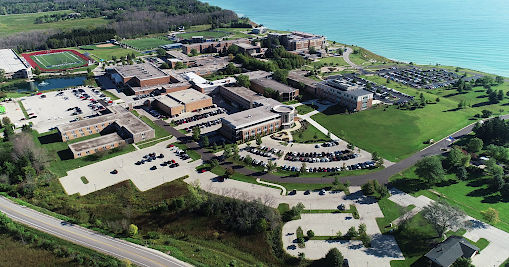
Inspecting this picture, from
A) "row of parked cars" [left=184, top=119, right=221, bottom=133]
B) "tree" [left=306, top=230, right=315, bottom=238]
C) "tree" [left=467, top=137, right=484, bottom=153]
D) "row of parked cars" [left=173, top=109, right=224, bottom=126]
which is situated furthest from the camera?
"row of parked cars" [left=173, top=109, right=224, bottom=126]

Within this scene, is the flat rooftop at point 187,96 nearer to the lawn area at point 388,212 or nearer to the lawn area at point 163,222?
the lawn area at point 163,222

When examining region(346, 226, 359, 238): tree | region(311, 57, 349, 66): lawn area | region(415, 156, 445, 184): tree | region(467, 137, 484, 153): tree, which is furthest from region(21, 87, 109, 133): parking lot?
region(467, 137, 484, 153): tree

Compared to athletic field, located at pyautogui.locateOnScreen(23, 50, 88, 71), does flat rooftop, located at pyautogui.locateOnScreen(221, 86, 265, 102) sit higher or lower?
lower

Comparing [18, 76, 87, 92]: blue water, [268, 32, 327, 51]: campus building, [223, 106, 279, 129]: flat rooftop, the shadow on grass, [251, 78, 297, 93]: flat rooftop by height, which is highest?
[268, 32, 327, 51]: campus building

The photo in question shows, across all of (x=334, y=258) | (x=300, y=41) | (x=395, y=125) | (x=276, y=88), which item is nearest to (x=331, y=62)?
(x=300, y=41)

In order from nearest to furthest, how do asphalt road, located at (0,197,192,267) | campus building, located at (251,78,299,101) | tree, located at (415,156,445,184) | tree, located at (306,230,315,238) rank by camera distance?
asphalt road, located at (0,197,192,267) → tree, located at (306,230,315,238) → tree, located at (415,156,445,184) → campus building, located at (251,78,299,101)

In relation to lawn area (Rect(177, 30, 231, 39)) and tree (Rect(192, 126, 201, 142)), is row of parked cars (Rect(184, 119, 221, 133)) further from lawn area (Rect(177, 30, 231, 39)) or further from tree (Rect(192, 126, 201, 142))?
lawn area (Rect(177, 30, 231, 39))
